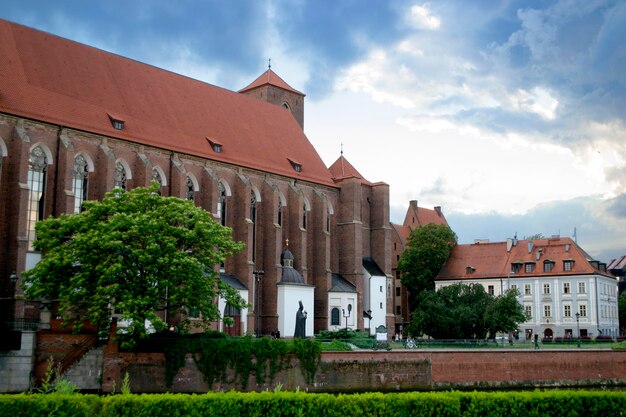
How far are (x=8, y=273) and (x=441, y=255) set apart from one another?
48476 mm

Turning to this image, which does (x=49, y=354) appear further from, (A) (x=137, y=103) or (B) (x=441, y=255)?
(B) (x=441, y=255)

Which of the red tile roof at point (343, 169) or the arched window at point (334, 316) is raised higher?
the red tile roof at point (343, 169)

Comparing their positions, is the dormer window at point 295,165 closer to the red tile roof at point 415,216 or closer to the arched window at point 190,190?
the arched window at point 190,190

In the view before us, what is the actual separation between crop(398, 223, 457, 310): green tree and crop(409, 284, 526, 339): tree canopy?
1363cm

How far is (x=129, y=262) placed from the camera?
113ft

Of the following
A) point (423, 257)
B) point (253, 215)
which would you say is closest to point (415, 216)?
point (423, 257)

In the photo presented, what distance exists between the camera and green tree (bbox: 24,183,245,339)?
3375 centimetres

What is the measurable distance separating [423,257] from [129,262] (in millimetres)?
48243

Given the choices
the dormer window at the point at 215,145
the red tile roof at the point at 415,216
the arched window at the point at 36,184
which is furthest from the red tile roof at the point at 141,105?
the red tile roof at the point at 415,216

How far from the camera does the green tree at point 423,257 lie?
77.8 meters

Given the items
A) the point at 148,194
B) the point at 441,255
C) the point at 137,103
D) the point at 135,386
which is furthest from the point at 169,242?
the point at 441,255

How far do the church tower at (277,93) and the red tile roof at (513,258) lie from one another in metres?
22.3

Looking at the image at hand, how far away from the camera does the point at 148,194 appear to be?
36719 mm

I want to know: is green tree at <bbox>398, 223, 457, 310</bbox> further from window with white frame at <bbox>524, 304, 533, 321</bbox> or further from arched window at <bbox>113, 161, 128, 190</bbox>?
arched window at <bbox>113, 161, 128, 190</bbox>
